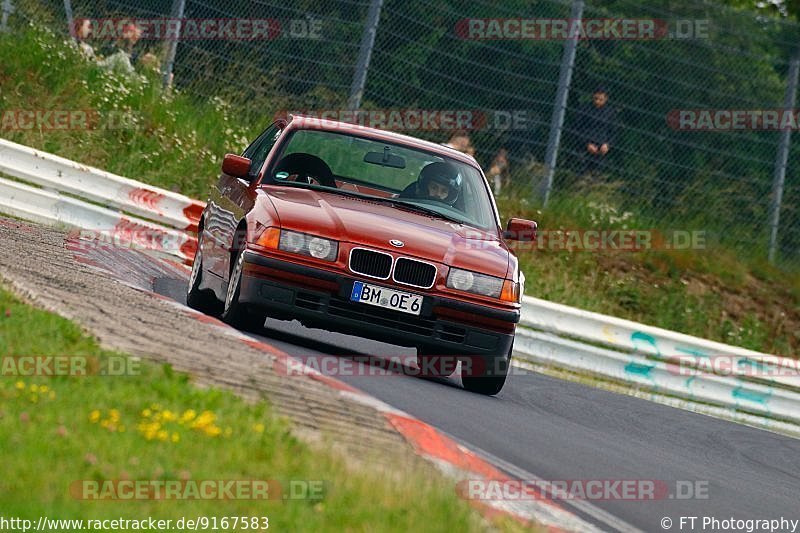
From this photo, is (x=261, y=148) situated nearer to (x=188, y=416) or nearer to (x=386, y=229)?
(x=386, y=229)

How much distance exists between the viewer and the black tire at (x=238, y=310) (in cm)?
962

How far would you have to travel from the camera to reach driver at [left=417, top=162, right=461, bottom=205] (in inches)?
427

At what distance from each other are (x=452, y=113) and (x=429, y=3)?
1.38m

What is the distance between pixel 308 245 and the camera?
9430 mm

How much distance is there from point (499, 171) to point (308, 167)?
812 cm

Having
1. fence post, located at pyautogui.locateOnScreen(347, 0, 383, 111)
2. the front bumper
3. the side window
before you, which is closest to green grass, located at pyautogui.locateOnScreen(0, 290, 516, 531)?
the front bumper

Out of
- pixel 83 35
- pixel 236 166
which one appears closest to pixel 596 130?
pixel 83 35

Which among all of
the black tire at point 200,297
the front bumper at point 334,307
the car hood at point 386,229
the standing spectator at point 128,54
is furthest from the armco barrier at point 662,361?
the standing spectator at point 128,54

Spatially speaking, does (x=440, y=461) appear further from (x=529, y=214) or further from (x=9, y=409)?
(x=529, y=214)

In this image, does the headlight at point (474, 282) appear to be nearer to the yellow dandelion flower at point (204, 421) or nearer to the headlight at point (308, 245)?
the headlight at point (308, 245)

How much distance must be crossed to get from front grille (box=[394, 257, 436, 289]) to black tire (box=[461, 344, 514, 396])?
28.9 inches

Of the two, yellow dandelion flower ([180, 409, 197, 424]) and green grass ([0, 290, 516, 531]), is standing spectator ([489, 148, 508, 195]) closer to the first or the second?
green grass ([0, 290, 516, 531])

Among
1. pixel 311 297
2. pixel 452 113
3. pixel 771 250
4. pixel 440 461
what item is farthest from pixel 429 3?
pixel 440 461

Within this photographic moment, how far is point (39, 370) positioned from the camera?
636 centimetres
